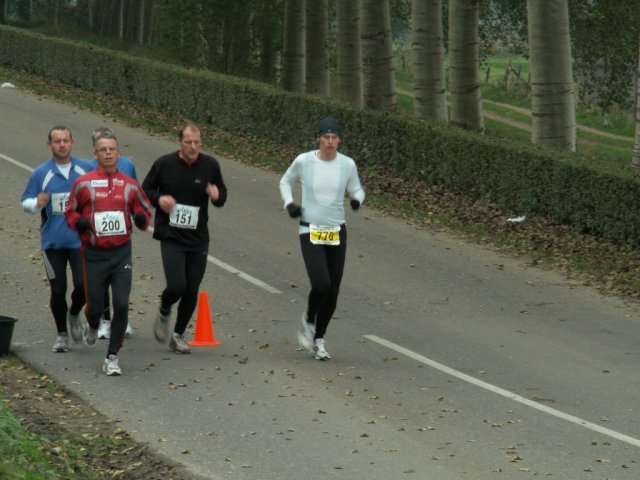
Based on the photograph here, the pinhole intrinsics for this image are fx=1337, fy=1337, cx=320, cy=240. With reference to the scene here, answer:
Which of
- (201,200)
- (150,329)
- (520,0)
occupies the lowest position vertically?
(150,329)

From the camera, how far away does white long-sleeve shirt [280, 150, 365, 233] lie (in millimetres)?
Result: 11539

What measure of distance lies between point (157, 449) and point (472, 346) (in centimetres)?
432

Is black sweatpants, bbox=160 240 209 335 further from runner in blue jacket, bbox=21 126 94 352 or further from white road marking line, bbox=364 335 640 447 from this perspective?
white road marking line, bbox=364 335 640 447

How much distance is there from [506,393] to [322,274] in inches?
75.2

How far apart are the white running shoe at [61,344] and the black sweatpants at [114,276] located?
86cm

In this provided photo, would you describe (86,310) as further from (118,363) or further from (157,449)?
(157,449)

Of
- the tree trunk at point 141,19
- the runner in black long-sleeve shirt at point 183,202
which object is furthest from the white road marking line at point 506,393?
the tree trunk at point 141,19

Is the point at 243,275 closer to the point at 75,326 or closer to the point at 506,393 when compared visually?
the point at 75,326

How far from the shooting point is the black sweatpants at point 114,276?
10.8 m

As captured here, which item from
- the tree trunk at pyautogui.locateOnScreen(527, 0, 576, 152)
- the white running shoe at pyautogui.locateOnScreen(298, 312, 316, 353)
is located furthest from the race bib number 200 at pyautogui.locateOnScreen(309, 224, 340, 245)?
the tree trunk at pyautogui.locateOnScreen(527, 0, 576, 152)

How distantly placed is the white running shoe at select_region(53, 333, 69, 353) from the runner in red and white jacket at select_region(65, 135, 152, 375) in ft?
2.64

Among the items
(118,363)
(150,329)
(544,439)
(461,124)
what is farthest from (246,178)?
(544,439)

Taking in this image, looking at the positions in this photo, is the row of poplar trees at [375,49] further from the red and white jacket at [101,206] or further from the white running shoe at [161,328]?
the red and white jacket at [101,206]

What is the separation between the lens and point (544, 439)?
945 cm
